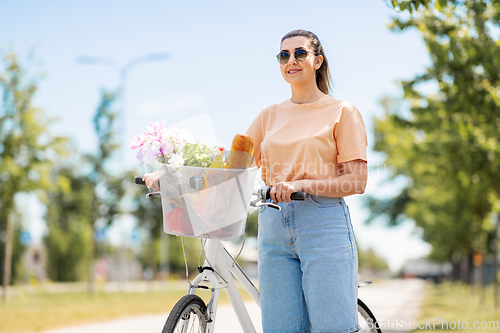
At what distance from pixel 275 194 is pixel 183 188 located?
0.46 metres

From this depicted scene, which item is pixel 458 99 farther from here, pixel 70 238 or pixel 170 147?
pixel 70 238

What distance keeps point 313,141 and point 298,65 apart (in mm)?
478

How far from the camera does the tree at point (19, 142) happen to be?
14.6 metres

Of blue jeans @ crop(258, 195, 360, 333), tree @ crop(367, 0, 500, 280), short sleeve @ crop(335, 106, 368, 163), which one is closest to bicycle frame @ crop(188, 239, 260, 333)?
blue jeans @ crop(258, 195, 360, 333)

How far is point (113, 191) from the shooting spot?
72.0 ft

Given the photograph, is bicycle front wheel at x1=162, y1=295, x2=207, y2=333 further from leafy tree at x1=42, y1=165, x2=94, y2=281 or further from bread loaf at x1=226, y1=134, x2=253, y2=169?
leafy tree at x1=42, y1=165, x2=94, y2=281

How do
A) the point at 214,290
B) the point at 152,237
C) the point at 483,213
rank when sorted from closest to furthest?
1. the point at 214,290
2. the point at 483,213
3. the point at 152,237

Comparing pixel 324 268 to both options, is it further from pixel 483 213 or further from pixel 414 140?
pixel 483 213

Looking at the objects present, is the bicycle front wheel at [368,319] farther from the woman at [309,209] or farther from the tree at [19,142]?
the tree at [19,142]

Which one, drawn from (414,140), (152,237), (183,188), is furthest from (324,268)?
(152,237)

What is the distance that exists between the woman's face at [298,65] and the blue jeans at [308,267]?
27.2 inches

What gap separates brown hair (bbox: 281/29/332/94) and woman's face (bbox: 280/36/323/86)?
0.04 m

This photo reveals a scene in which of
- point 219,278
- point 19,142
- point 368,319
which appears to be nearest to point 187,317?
point 219,278

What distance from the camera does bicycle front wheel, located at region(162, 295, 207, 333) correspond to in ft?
8.42
